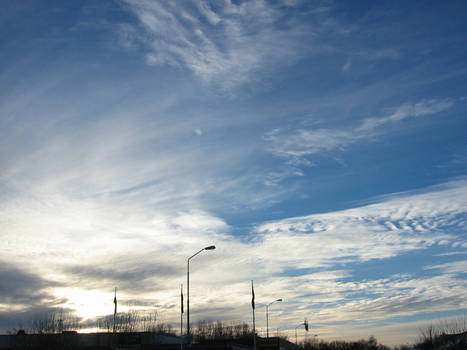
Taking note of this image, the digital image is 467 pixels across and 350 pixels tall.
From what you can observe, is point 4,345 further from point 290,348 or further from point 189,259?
point 290,348

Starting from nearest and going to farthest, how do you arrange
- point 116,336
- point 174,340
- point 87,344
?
point 87,344 < point 116,336 < point 174,340

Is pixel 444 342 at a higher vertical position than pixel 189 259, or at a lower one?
lower

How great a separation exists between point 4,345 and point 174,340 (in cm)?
3974

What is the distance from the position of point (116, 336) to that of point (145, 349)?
62.6 ft

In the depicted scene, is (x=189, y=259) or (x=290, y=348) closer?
(x=189, y=259)

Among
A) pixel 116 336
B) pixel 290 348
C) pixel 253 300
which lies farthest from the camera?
pixel 290 348

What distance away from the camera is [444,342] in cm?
9294

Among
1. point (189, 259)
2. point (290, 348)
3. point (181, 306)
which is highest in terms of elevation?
point (189, 259)

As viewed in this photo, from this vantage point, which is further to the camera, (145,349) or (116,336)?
(116,336)

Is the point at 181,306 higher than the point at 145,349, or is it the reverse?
the point at 181,306

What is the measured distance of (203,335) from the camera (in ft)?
577

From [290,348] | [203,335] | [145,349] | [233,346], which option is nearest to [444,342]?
[290,348]

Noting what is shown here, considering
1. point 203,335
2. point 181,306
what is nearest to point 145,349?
point 181,306

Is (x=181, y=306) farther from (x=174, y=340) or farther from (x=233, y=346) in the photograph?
(x=174, y=340)
